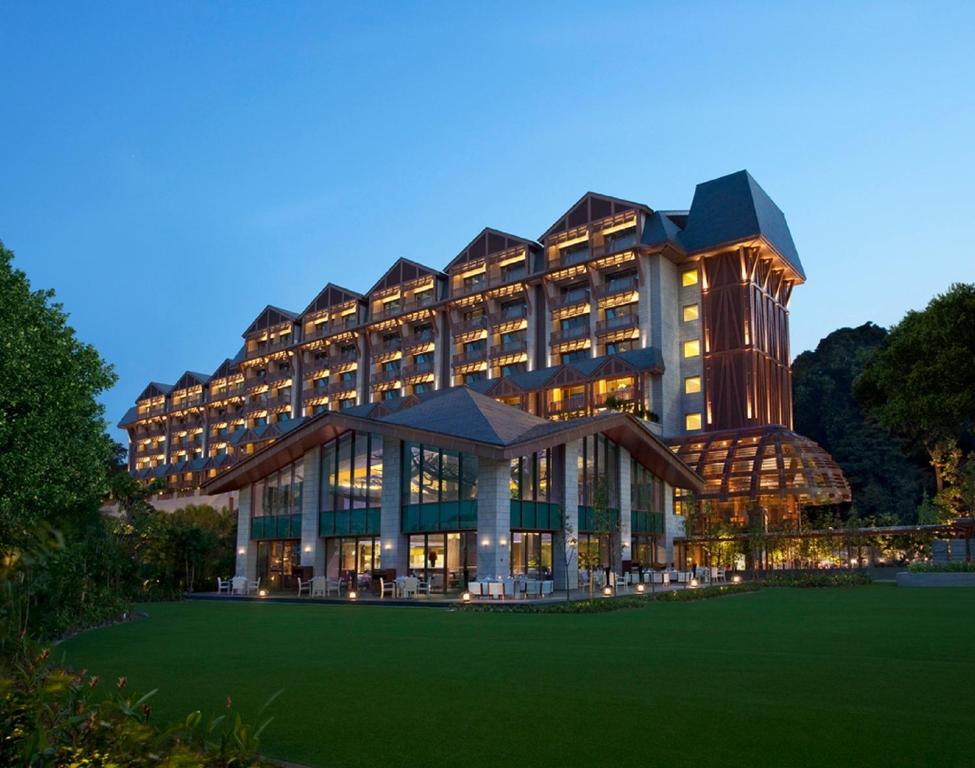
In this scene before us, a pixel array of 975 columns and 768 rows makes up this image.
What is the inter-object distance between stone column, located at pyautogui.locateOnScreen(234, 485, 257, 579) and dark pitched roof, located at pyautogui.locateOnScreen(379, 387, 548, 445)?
9.44 metres

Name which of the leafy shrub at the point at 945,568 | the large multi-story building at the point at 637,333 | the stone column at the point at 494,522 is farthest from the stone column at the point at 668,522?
the stone column at the point at 494,522

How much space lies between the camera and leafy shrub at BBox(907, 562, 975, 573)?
33438mm

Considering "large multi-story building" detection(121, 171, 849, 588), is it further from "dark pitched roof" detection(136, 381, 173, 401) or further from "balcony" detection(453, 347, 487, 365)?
"dark pitched roof" detection(136, 381, 173, 401)

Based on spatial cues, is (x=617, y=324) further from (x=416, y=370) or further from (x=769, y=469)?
(x=416, y=370)

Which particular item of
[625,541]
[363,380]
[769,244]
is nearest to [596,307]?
[769,244]

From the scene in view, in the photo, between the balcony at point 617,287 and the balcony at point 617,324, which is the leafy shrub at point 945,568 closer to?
the balcony at point 617,324

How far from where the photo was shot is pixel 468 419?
3241cm

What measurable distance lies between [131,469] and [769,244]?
289 feet

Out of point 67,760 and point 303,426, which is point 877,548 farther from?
point 67,760

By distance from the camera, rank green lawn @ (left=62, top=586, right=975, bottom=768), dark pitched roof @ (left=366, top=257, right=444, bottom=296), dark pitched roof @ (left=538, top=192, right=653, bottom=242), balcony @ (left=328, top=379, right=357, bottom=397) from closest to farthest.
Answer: green lawn @ (left=62, top=586, right=975, bottom=768) < dark pitched roof @ (left=538, top=192, right=653, bottom=242) < dark pitched roof @ (left=366, top=257, right=444, bottom=296) < balcony @ (left=328, top=379, right=357, bottom=397)

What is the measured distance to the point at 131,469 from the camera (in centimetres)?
11388

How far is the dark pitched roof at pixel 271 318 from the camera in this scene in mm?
90312

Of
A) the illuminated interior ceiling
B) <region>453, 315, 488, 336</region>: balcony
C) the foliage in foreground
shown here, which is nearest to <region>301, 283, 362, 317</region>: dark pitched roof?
<region>453, 315, 488, 336</region>: balcony

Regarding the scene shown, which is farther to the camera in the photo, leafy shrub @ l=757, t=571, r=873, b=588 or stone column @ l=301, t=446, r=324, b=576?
stone column @ l=301, t=446, r=324, b=576
